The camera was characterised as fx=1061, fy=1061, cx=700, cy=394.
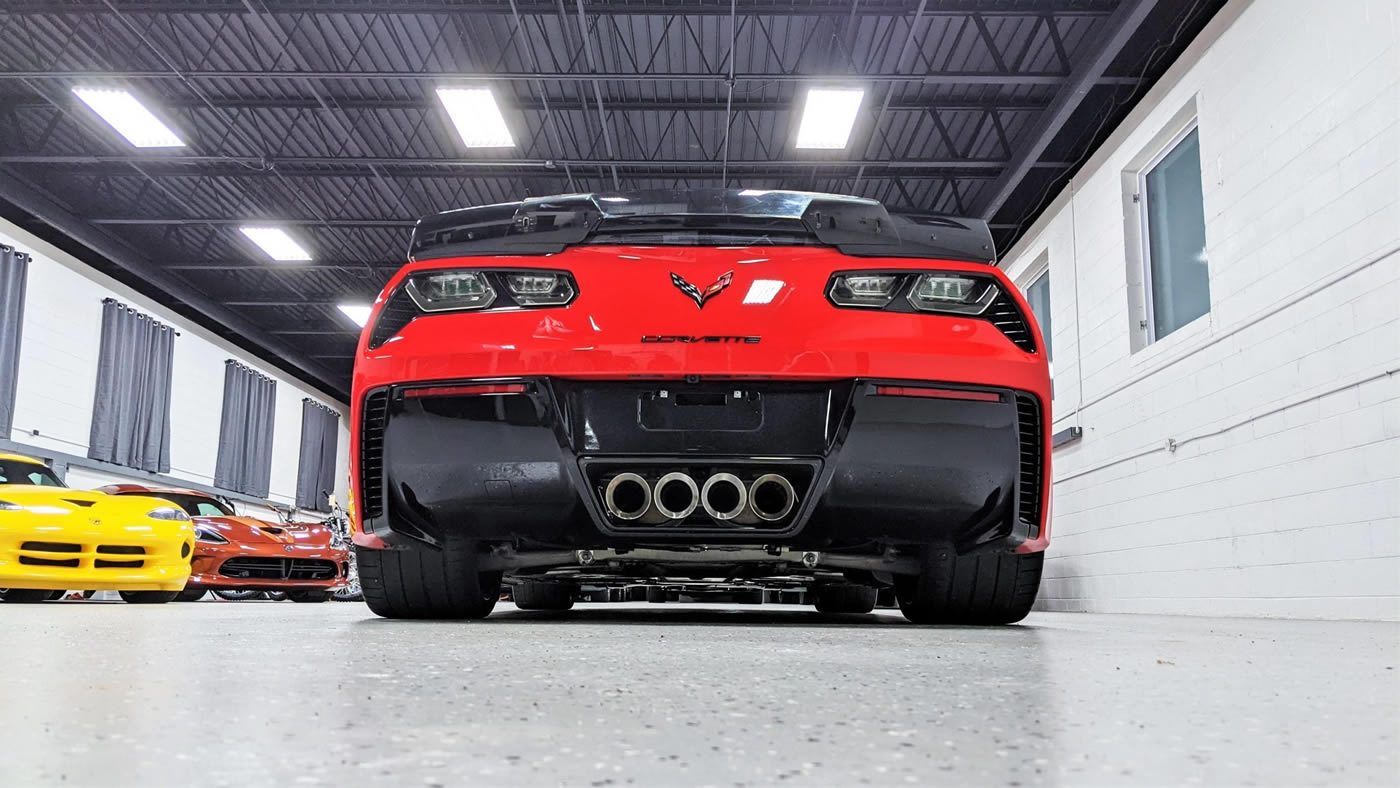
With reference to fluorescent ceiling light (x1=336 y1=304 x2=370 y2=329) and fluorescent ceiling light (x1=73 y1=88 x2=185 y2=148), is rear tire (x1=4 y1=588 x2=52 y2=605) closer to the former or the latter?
fluorescent ceiling light (x1=73 y1=88 x2=185 y2=148)

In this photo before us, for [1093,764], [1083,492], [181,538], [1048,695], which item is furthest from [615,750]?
[1083,492]

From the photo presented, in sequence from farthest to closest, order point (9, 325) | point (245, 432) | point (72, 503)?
point (245, 432)
point (9, 325)
point (72, 503)

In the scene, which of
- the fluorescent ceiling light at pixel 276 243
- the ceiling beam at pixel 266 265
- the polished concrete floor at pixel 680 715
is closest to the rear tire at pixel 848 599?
the polished concrete floor at pixel 680 715

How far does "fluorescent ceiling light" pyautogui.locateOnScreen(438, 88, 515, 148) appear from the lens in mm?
10609

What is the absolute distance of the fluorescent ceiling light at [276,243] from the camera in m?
14.8

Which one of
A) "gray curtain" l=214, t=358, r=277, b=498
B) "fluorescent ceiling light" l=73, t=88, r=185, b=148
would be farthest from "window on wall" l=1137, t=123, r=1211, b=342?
"gray curtain" l=214, t=358, r=277, b=498

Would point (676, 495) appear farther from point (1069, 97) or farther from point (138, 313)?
point (138, 313)

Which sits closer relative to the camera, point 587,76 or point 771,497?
point 771,497

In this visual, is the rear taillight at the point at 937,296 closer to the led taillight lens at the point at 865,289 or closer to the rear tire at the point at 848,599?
the led taillight lens at the point at 865,289

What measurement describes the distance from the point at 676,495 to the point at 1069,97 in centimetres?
840

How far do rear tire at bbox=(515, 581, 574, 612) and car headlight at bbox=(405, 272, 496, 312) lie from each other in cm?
201

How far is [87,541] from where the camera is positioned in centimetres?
637

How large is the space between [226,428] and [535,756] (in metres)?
20.4

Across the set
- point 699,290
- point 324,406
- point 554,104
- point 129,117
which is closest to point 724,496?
point 699,290
